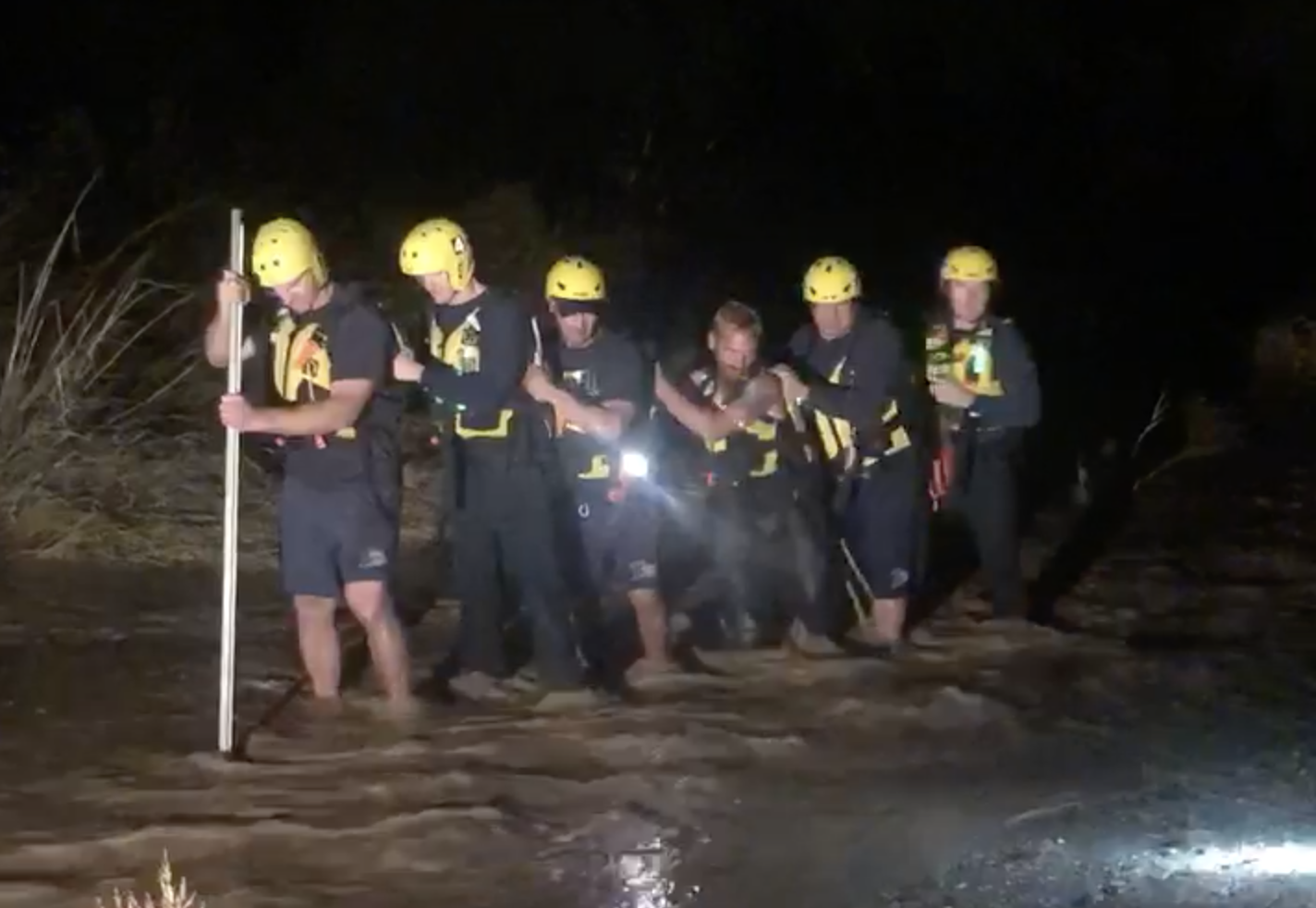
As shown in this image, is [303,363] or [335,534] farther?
[335,534]

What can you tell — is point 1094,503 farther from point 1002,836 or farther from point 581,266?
point 1002,836

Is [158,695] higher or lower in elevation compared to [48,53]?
lower

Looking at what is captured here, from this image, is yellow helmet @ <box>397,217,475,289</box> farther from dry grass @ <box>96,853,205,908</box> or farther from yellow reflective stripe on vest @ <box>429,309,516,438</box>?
dry grass @ <box>96,853,205,908</box>

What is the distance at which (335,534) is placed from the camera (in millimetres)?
9047

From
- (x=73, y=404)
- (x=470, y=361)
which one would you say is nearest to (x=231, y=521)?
(x=470, y=361)

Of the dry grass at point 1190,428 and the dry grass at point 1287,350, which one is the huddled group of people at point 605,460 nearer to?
the dry grass at point 1190,428

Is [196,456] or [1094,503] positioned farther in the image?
[1094,503]

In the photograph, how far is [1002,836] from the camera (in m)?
8.09

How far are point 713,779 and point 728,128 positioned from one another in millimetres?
11816

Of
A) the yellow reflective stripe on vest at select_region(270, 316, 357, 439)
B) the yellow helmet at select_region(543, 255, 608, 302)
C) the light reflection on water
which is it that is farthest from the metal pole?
the light reflection on water

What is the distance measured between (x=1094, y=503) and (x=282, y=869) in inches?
375

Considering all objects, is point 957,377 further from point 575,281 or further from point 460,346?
point 460,346

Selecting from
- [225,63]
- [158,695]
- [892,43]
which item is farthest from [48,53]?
[158,695]

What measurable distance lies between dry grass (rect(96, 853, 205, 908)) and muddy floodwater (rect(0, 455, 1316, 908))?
4.5 inches
